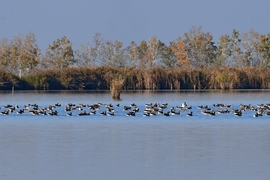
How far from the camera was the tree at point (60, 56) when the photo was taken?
66.6 meters

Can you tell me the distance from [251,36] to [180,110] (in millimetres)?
47046

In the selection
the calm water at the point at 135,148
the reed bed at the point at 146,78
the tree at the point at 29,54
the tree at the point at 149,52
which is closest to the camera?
the calm water at the point at 135,148

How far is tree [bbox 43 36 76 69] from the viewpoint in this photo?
66.6 m

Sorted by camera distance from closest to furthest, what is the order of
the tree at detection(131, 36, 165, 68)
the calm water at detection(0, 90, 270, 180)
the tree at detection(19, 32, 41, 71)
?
the calm water at detection(0, 90, 270, 180), the tree at detection(19, 32, 41, 71), the tree at detection(131, 36, 165, 68)

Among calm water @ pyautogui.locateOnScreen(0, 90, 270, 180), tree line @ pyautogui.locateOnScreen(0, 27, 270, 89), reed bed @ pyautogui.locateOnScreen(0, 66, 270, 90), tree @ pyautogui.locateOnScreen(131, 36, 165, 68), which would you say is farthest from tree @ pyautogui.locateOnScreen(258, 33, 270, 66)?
calm water @ pyautogui.locateOnScreen(0, 90, 270, 180)

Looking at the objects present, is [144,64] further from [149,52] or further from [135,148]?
[135,148]

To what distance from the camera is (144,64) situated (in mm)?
71125

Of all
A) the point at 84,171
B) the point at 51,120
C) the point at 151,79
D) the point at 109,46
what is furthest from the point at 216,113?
the point at 109,46

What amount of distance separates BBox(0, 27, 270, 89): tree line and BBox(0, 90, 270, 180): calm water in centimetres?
2516

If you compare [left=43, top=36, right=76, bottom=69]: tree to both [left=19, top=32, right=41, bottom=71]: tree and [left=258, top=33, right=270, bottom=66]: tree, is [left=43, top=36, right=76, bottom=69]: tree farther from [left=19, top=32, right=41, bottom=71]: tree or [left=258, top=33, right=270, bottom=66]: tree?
[left=258, top=33, right=270, bottom=66]: tree

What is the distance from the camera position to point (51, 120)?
2395cm

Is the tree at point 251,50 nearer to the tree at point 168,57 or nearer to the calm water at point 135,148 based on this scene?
the tree at point 168,57

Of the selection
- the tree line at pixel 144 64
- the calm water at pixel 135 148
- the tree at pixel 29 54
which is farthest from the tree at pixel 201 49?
the calm water at pixel 135 148

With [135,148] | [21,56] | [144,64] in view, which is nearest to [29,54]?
[21,56]
